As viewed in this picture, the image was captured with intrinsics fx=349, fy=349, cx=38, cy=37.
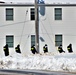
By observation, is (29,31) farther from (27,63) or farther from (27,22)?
(27,63)

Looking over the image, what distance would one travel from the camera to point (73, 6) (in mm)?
38656

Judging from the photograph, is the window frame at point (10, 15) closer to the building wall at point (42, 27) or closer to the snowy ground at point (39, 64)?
the building wall at point (42, 27)

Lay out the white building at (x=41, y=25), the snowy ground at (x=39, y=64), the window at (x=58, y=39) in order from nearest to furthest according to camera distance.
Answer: the snowy ground at (x=39, y=64) → the white building at (x=41, y=25) → the window at (x=58, y=39)

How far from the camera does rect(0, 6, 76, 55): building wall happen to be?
38562mm

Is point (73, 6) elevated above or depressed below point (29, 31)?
above

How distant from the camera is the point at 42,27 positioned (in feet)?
127

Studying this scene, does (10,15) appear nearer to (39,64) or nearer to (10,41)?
(10,41)

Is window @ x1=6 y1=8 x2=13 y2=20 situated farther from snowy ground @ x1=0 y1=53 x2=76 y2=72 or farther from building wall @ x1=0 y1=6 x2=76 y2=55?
snowy ground @ x1=0 y1=53 x2=76 y2=72

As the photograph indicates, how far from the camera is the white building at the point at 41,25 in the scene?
3856 cm

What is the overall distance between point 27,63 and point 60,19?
1784 cm

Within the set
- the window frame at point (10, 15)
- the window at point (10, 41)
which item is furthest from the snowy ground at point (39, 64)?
the window frame at point (10, 15)

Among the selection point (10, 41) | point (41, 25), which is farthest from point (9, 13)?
point (41, 25)

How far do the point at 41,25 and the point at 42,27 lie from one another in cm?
26

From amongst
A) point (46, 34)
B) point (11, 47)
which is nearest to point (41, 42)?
point (46, 34)
